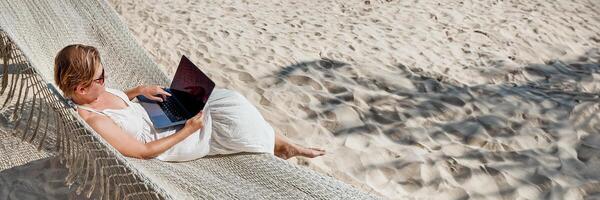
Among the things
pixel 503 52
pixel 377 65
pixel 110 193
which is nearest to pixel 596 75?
pixel 503 52

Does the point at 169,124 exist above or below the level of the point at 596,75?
above

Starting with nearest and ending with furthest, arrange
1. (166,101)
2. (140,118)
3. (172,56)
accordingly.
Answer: (140,118) → (166,101) → (172,56)

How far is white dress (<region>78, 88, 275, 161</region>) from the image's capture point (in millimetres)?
2109

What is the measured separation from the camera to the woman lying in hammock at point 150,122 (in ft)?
6.43

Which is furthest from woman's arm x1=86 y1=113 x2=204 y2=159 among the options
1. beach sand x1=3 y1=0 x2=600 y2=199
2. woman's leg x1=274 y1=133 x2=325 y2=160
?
beach sand x1=3 y1=0 x2=600 y2=199

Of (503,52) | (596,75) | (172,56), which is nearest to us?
(172,56)

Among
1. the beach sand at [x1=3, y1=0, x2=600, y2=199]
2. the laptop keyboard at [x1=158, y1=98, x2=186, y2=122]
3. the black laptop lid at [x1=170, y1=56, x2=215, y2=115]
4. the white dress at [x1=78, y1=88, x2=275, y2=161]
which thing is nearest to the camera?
the white dress at [x1=78, y1=88, x2=275, y2=161]

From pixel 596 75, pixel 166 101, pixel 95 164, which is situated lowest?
pixel 596 75

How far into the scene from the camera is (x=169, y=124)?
2.24 metres

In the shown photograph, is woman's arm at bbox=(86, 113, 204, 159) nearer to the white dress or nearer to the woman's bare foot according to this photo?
the white dress

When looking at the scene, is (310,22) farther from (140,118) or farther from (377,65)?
(140,118)

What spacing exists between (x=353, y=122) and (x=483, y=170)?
73cm

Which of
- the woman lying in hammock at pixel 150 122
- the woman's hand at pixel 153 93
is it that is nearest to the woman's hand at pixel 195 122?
the woman lying in hammock at pixel 150 122

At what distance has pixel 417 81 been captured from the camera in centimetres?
380
